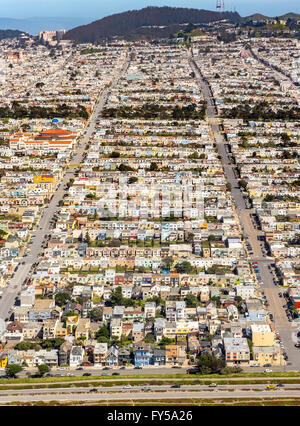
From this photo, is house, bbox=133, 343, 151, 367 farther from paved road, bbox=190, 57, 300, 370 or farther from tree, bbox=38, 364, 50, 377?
paved road, bbox=190, 57, 300, 370

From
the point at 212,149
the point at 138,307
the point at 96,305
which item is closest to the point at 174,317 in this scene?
the point at 138,307

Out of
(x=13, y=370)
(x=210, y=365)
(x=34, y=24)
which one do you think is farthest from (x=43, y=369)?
(x=34, y=24)

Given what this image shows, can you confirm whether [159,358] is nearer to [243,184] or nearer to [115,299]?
[115,299]

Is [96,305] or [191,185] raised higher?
[191,185]

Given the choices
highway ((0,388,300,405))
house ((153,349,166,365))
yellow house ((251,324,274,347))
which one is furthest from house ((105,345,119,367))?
yellow house ((251,324,274,347))

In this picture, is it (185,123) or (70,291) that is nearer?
(70,291)

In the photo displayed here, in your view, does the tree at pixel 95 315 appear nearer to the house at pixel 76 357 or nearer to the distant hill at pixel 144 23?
the house at pixel 76 357

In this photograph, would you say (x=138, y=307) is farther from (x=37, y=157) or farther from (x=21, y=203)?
(x=37, y=157)
